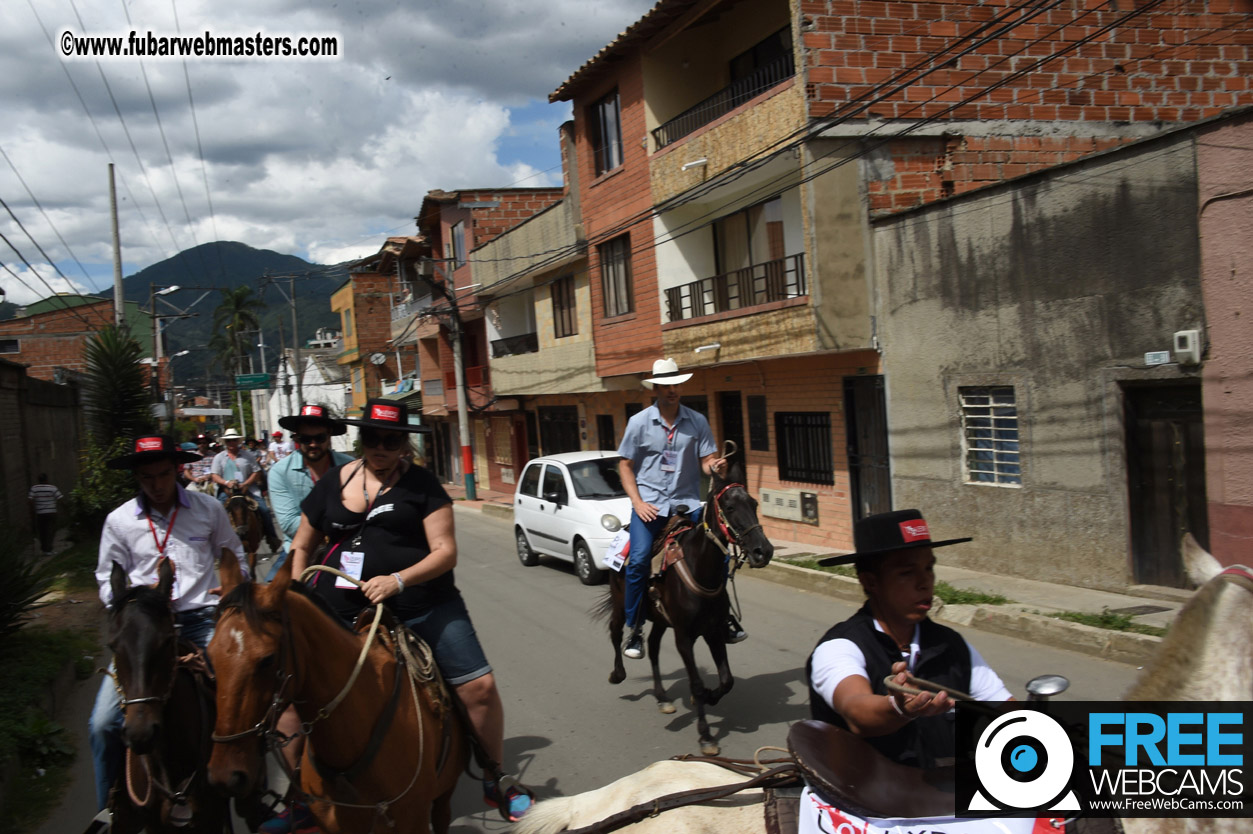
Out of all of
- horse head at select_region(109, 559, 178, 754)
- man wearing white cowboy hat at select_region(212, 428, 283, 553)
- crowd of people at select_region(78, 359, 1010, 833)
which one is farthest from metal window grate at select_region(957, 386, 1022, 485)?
horse head at select_region(109, 559, 178, 754)

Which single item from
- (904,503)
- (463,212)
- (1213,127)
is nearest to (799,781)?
(1213,127)

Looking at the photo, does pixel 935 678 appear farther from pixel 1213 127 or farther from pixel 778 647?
pixel 1213 127

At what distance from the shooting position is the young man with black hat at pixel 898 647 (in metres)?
2.67

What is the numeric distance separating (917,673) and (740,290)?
43.5 ft

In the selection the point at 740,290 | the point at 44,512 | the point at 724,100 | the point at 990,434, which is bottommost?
the point at 44,512

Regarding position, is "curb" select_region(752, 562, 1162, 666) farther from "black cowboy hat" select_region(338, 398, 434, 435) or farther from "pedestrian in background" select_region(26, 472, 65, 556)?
"pedestrian in background" select_region(26, 472, 65, 556)

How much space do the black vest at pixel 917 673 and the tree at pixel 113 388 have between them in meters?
17.4

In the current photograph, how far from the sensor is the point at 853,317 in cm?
1288

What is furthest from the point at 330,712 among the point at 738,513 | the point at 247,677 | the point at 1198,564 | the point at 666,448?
the point at 666,448

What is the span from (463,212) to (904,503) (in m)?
22.1

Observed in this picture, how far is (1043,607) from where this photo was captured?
9016 mm

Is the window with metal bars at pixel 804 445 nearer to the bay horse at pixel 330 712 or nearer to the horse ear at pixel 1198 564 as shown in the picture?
the bay horse at pixel 330 712

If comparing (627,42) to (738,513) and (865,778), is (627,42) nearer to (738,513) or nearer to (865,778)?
(738,513)

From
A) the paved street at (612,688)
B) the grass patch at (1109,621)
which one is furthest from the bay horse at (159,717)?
the grass patch at (1109,621)
